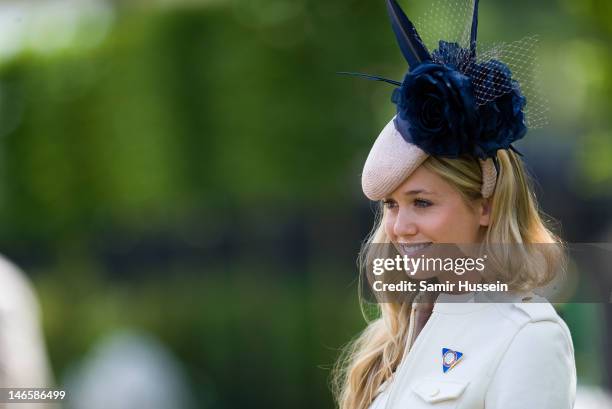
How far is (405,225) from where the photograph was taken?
1936 mm

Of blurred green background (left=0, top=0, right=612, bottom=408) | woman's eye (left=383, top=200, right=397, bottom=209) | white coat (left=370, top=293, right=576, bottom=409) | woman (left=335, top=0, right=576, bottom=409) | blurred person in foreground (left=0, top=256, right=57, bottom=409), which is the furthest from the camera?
blurred green background (left=0, top=0, right=612, bottom=408)

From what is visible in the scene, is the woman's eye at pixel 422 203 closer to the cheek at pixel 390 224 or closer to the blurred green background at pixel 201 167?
the cheek at pixel 390 224

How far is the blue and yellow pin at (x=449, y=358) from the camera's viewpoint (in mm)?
1876

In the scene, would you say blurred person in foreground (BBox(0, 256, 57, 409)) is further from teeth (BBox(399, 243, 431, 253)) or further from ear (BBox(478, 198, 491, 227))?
ear (BBox(478, 198, 491, 227))

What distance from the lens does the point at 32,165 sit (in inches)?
320

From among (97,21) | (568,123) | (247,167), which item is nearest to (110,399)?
(247,167)

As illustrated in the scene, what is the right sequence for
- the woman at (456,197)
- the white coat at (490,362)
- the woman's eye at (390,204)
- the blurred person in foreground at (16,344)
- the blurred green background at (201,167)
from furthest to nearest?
the blurred green background at (201,167) < the blurred person in foreground at (16,344) < the woman's eye at (390,204) < the woman at (456,197) < the white coat at (490,362)

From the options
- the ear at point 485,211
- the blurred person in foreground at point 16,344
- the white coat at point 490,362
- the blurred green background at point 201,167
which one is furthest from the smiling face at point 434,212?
the blurred green background at point 201,167

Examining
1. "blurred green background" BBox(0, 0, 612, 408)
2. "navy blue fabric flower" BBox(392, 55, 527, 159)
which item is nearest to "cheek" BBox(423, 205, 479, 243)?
"navy blue fabric flower" BBox(392, 55, 527, 159)

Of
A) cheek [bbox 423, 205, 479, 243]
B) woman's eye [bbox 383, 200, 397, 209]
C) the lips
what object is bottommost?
the lips

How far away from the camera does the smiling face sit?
75.6 inches

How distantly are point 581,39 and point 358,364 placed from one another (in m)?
3.56

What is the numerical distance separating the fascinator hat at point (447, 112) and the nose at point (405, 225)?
51 mm

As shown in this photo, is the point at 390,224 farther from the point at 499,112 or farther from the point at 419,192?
the point at 499,112
